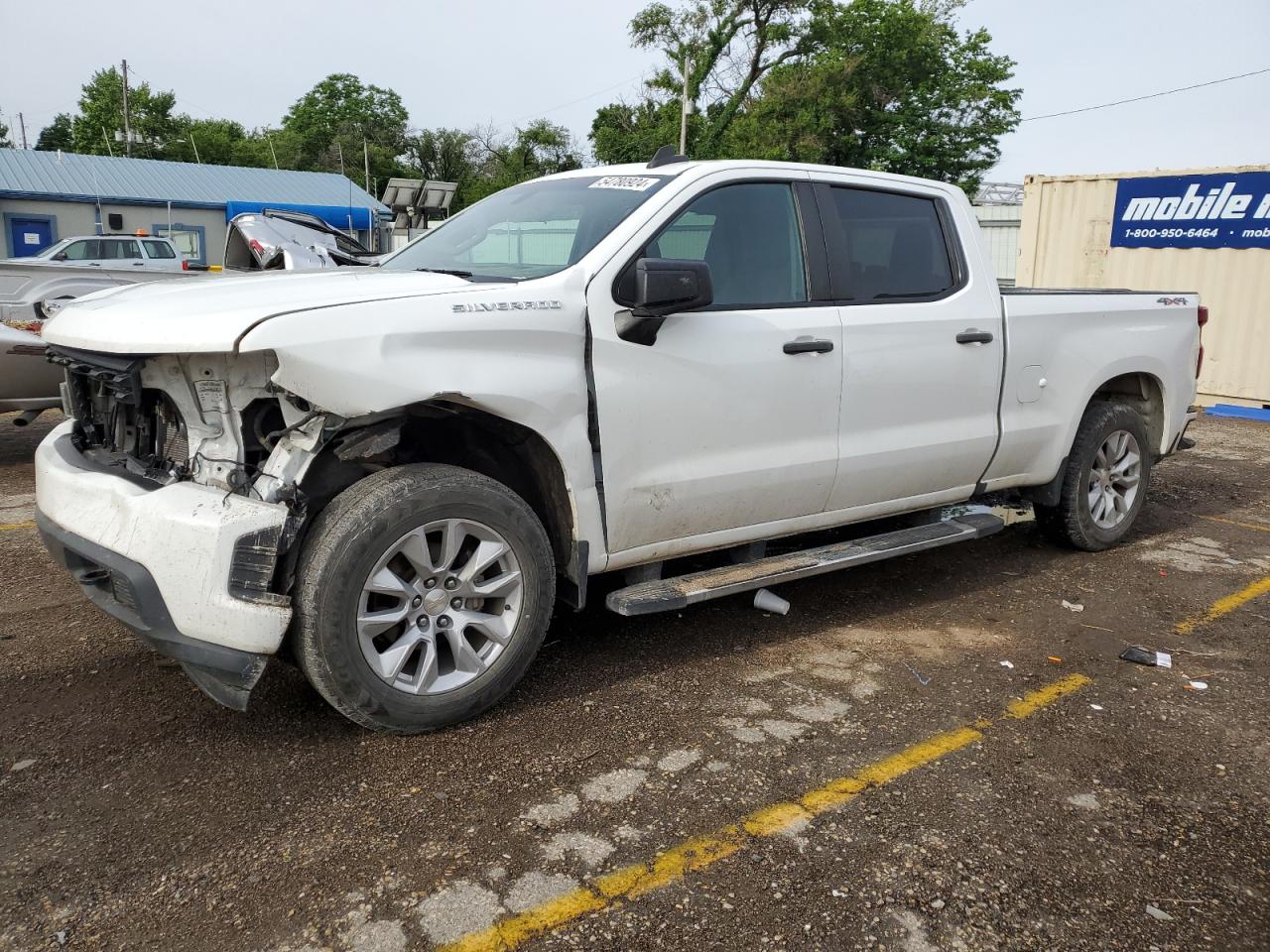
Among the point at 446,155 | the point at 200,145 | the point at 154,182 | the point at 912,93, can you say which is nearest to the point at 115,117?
the point at 200,145

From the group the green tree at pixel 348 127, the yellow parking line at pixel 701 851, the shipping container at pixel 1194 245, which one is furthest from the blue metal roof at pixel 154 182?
the yellow parking line at pixel 701 851

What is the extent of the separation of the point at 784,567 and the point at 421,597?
5.20ft

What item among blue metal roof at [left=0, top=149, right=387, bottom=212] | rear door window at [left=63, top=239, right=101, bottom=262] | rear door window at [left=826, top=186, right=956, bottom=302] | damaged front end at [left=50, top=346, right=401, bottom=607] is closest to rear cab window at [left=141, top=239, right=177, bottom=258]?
rear door window at [left=63, top=239, right=101, bottom=262]

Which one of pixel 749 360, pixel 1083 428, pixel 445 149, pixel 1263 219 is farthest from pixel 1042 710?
pixel 445 149

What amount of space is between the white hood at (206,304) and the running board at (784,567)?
51.3 inches

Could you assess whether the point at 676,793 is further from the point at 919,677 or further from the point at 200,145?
the point at 200,145

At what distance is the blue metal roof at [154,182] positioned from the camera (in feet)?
107

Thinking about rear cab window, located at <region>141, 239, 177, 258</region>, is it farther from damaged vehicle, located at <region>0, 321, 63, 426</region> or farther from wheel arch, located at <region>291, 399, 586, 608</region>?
wheel arch, located at <region>291, 399, 586, 608</region>

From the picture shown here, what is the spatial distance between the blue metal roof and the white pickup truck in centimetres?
3415

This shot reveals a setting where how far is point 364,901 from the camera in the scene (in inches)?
98.6

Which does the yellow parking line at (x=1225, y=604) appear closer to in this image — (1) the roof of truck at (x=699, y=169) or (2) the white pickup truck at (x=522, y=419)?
(2) the white pickup truck at (x=522, y=419)

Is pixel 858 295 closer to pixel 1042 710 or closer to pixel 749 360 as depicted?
pixel 749 360

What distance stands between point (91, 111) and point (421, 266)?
75.9m

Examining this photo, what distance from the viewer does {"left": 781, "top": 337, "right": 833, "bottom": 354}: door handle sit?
→ 3.99m
